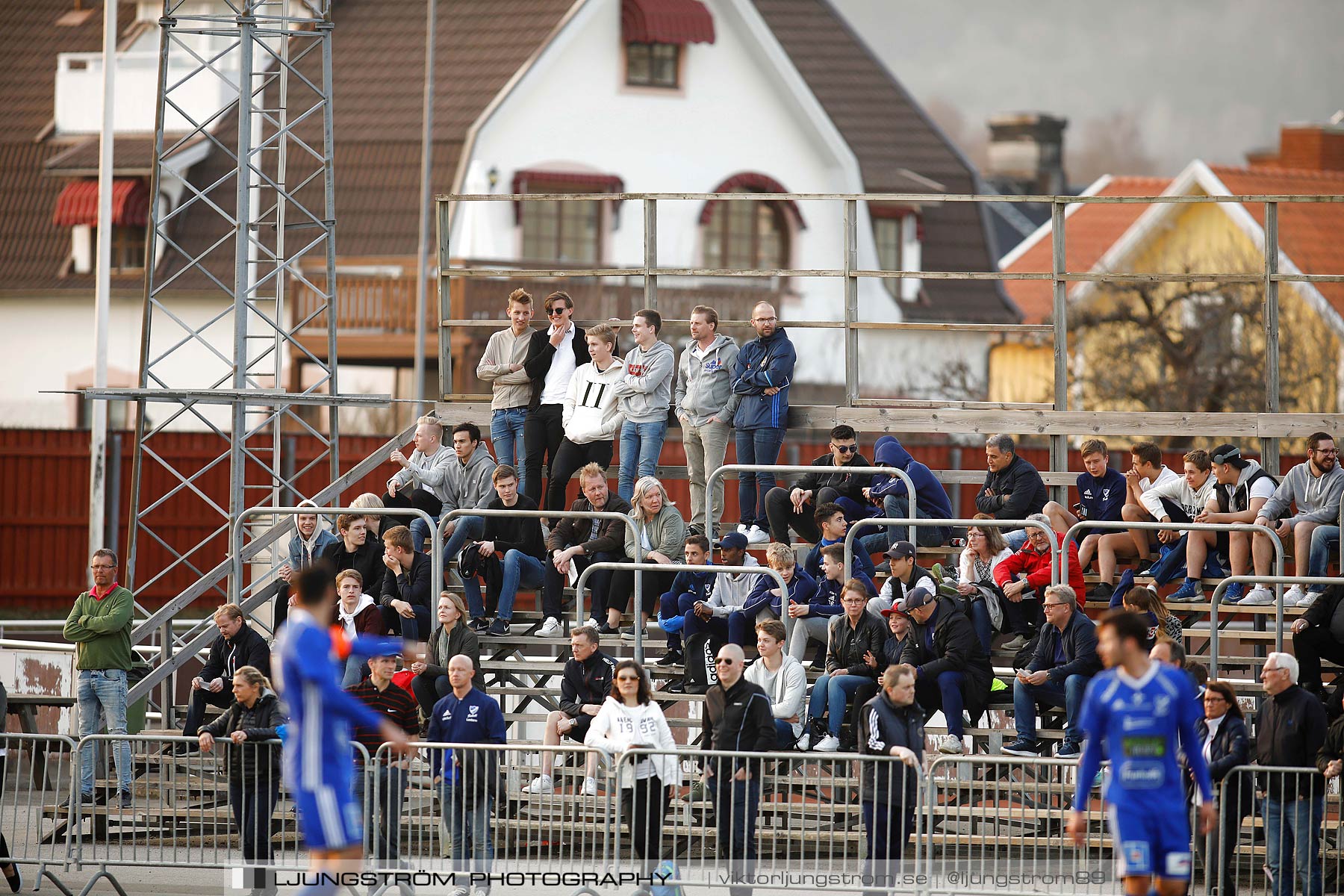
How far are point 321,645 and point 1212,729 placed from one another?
6.32 metres

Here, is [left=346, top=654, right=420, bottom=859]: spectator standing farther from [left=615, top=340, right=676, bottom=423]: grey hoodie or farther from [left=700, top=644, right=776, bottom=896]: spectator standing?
[left=615, top=340, right=676, bottom=423]: grey hoodie

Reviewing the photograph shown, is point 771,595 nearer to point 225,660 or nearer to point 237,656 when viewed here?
point 237,656

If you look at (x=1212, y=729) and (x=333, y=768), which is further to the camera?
(x=1212, y=729)

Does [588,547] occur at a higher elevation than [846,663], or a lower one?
higher

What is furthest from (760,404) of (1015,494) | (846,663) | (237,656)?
(237,656)

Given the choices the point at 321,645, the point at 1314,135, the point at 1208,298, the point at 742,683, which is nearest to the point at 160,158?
the point at 742,683

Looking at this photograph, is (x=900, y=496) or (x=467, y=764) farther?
(x=900, y=496)

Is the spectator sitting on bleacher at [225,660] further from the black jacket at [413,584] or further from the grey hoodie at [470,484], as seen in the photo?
the grey hoodie at [470,484]

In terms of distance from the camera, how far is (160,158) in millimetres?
17797

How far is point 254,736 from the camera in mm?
12766

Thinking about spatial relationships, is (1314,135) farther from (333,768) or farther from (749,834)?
(333,768)

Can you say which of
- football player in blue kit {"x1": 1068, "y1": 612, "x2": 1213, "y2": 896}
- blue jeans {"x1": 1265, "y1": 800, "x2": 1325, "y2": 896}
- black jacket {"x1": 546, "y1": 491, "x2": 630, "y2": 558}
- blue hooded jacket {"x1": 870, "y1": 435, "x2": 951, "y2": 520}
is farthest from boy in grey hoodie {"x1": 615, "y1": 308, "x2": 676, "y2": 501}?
football player in blue kit {"x1": 1068, "y1": 612, "x2": 1213, "y2": 896}

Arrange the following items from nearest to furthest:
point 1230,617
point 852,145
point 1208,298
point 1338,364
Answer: point 1230,617 < point 1338,364 < point 1208,298 < point 852,145

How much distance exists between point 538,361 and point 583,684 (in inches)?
150
